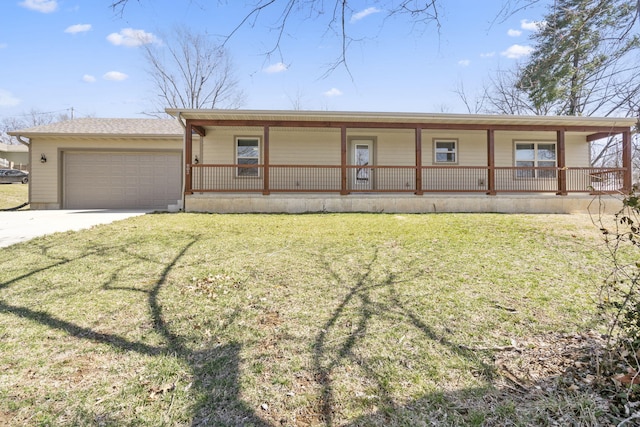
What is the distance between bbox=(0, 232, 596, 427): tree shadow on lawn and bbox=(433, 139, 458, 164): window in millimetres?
9411

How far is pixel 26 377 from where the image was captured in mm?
2059

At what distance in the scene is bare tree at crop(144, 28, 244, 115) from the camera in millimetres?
23375

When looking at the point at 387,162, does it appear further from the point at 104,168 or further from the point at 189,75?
the point at 189,75

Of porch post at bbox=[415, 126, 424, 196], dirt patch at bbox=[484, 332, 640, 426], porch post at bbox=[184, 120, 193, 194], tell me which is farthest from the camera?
porch post at bbox=[415, 126, 424, 196]

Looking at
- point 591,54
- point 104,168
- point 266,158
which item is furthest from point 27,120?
point 591,54

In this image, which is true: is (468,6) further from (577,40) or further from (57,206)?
(57,206)

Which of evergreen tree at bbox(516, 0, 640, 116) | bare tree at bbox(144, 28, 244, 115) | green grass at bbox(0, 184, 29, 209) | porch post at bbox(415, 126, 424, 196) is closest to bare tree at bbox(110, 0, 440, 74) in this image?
evergreen tree at bbox(516, 0, 640, 116)

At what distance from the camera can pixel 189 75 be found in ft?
78.8

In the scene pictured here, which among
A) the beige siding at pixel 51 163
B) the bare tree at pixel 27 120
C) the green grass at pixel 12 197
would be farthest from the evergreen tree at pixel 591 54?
the bare tree at pixel 27 120

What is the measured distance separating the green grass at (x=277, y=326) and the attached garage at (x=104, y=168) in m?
6.77

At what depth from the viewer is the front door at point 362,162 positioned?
1148 centimetres

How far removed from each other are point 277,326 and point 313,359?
0.58m

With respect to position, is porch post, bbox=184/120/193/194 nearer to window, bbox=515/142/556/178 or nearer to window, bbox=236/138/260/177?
window, bbox=236/138/260/177

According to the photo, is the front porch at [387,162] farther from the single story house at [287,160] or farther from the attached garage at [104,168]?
the attached garage at [104,168]
